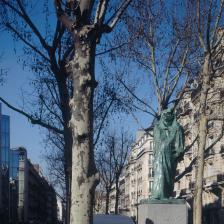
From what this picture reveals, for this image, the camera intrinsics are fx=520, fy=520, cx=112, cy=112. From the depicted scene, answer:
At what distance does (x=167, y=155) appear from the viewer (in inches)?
496

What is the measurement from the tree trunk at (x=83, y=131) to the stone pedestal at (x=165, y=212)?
4209 millimetres

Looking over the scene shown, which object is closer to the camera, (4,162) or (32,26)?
(32,26)

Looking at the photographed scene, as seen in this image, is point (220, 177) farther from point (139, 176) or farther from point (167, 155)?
point (139, 176)

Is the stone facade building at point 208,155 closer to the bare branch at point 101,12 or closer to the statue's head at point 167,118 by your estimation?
the statue's head at point 167,118

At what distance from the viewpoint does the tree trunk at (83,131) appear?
7809mm

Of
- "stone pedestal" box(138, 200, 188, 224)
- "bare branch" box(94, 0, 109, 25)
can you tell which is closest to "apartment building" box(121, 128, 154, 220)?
"stone pedestal" box(138, 200, 188, 224)

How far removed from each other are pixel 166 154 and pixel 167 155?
0.04m

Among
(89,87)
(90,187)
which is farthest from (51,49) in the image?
(90,187)

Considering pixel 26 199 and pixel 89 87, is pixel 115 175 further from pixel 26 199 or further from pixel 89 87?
pixel 26 199

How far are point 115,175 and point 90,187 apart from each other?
1490 inches

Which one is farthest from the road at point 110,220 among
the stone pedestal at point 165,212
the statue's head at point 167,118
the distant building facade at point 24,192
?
the distant building facade at point 24,192

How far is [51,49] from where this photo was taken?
14148 mm

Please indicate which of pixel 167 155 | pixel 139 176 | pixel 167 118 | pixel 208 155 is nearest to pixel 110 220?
pixel 167 155

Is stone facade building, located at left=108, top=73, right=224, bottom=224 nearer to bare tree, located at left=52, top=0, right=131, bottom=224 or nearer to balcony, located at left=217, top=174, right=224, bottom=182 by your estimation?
balcony, located at left=217, top=174, right=224, bottom=182
